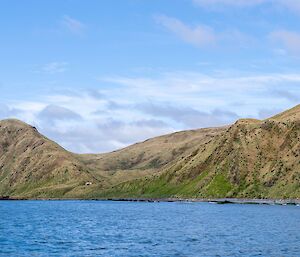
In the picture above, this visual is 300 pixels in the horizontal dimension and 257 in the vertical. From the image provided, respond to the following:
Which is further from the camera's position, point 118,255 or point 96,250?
point 96,250

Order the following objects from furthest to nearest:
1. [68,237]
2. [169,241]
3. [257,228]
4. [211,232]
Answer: [257,228] → [211,232] → [68,237] → [169,241]

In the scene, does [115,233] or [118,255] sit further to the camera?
[115,233]

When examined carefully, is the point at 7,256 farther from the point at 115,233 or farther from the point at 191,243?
the point at 115,233

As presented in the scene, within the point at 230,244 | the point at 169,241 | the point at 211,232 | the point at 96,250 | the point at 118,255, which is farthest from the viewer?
the point at 211,232

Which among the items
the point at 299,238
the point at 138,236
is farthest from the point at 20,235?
the point at 299,238

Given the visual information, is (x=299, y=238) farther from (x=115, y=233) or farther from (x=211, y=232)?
(x=115, y=233)

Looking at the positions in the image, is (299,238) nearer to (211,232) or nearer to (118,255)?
(211,232)

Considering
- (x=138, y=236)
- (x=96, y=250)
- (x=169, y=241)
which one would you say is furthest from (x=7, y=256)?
(x=138, y=236)

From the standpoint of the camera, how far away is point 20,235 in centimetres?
12325

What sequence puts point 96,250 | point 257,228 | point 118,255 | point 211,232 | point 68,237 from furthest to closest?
point 257,228 → point 211,232 → point 68,237 → point 96,250 → point 118,255

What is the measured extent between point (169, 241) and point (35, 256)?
28794 mm

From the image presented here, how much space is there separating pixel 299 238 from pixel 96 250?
128 feet

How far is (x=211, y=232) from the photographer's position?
403 feet

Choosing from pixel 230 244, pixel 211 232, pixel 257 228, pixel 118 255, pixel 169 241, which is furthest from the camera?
pixel 257 228
